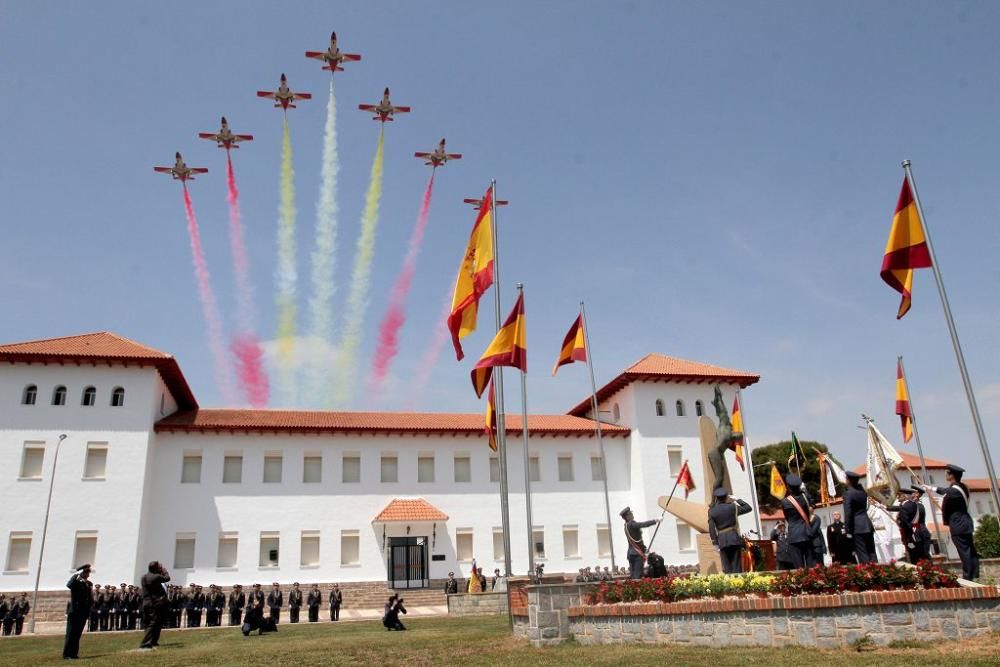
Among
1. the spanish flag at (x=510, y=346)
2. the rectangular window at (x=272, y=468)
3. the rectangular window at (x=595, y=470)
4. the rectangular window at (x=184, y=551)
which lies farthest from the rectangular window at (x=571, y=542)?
the spanish flag at (x=510, y=346)

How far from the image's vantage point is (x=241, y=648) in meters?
14.6

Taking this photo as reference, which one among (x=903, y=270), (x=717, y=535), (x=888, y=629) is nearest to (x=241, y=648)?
(x=717, y=535)

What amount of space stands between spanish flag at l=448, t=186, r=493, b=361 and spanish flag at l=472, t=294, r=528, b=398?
0.70m

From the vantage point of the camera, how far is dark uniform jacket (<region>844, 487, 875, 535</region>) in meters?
13.0

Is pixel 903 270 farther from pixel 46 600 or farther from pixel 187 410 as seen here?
pixel 187 410

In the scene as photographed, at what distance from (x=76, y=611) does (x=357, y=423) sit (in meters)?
25.5

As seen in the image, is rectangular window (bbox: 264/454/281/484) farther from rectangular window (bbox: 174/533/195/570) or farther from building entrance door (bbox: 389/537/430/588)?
building entrance door (bbox: 389/537/430/588)

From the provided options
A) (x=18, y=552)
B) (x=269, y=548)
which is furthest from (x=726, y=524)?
(x=18, y=552)

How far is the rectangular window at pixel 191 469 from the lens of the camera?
36125 mm

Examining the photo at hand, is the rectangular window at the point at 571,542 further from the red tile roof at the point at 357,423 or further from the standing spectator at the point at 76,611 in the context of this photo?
the standing spectator at the point at 76,611

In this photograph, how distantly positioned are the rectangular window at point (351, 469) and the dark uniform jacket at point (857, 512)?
2923 cm

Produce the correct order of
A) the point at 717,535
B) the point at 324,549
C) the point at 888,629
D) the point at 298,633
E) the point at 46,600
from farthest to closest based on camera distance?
the point at 324,549
the point at 46,600
the point at 298,633
the point at 717,535
the point at 888,629

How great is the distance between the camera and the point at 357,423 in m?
38.8

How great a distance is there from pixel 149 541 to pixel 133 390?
744 cm
